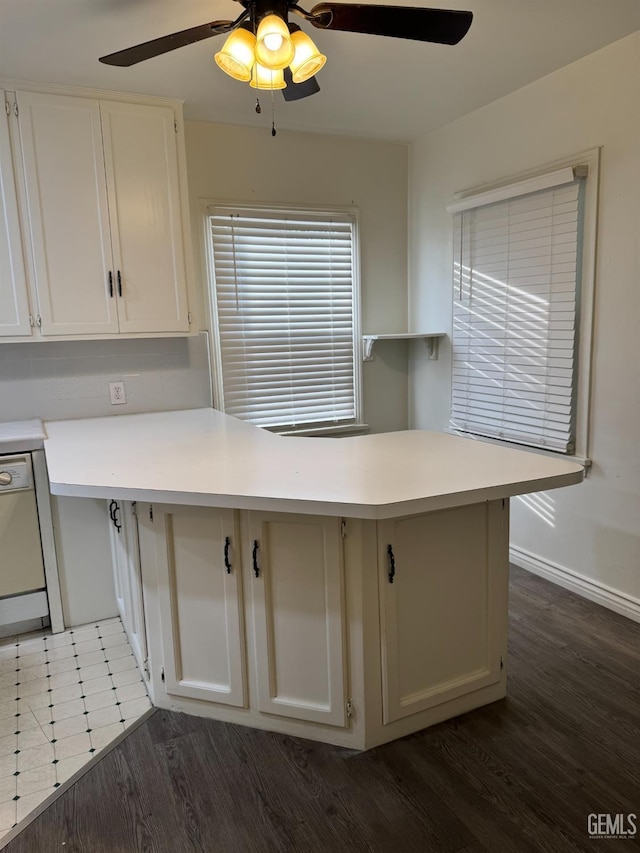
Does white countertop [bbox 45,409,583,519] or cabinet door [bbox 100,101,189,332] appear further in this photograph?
cabinet door [bbox 100,101,189,332]

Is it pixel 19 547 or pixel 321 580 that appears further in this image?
pixel 19 547

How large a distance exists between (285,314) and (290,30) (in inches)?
73.8

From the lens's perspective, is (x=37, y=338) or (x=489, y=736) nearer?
(x=489, y=736)

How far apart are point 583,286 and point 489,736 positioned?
198 cm

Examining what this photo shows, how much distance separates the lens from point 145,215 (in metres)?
2.83

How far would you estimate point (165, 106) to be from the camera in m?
2.82

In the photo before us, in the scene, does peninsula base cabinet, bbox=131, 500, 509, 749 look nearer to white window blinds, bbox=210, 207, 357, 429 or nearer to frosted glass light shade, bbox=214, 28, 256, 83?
frosted glass light shade, bbox=214, 28, 256, 83

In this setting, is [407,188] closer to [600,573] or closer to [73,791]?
[600,573]

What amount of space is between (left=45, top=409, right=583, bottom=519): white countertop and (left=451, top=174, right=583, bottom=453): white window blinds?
973 millimetres

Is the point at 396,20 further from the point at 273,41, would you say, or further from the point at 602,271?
the point at 602,271

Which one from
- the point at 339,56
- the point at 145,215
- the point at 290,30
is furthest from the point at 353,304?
the point at 290,30

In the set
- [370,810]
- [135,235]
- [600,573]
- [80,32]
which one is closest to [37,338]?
Result: [135,235]

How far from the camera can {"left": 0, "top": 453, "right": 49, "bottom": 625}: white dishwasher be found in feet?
8.13

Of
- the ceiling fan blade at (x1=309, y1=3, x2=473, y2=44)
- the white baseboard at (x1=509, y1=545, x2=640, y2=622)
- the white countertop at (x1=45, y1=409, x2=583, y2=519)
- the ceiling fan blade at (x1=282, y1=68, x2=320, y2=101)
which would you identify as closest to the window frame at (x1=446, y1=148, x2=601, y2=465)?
the white baseboard at (x1=509, y1=545, x2=640, y2=622)
